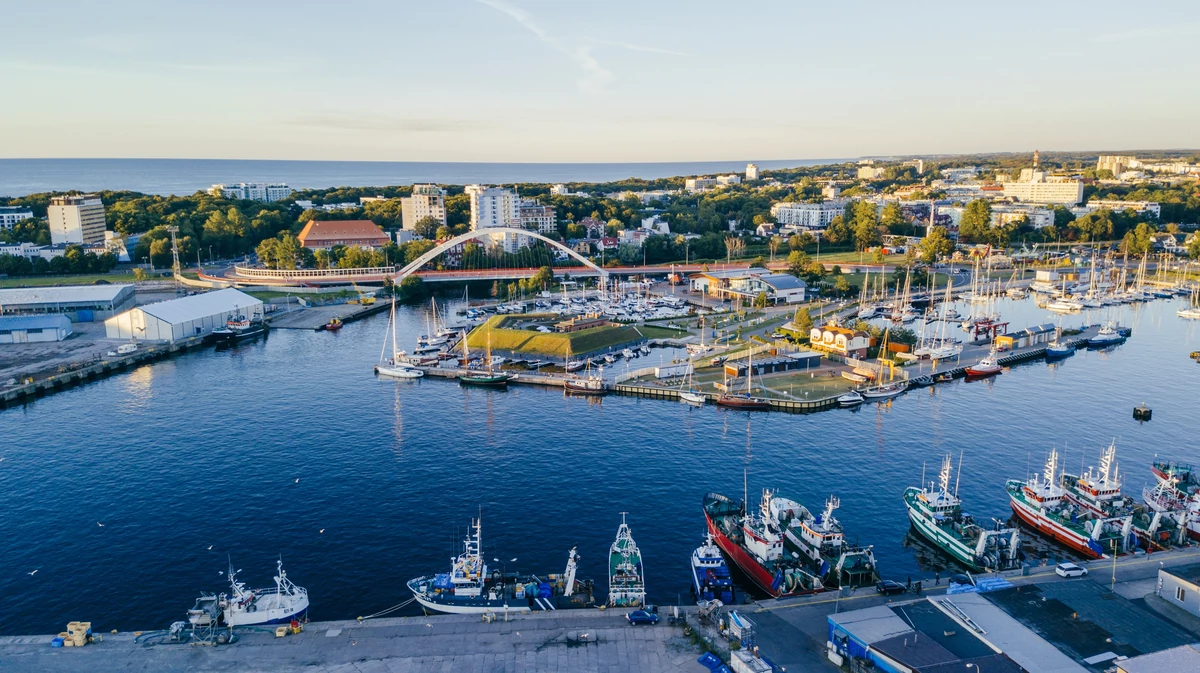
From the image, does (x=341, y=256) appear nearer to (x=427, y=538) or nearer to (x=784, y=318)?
(x=784, y=318)

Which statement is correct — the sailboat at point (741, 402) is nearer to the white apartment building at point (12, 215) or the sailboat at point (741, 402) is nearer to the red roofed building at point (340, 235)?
the red roofed building at point (340, 235)

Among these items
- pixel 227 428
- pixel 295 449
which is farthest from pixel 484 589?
pixel 227 428

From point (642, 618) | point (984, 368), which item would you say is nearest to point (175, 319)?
point (642, 618)

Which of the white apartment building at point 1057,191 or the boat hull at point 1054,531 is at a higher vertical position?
the white apartment building at point 1057,191

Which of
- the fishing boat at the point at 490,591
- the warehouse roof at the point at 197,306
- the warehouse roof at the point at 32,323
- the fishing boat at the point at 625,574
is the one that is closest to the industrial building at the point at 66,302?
the warehouse roof at the point at 32,323

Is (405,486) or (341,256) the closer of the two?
(405,486)

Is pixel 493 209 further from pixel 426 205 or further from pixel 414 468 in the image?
pixel 414 468

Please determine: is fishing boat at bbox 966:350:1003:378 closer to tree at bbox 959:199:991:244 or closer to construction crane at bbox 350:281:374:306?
construction crane at bbox 350:281:374:306
